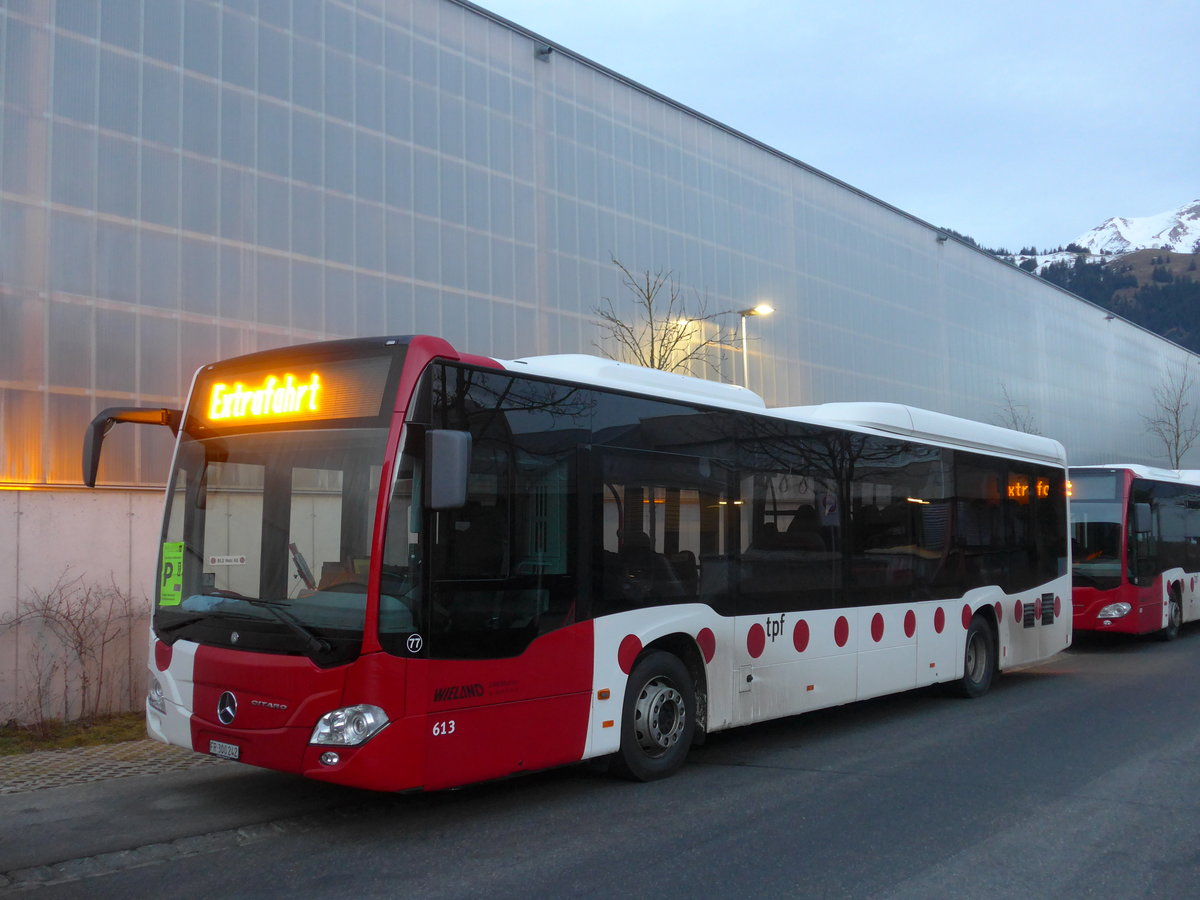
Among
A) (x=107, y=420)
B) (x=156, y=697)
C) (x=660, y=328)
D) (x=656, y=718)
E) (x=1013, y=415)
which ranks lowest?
(x=656, y=718)

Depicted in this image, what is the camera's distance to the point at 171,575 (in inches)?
293

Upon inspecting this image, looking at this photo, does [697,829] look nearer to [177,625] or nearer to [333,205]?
[177,625]

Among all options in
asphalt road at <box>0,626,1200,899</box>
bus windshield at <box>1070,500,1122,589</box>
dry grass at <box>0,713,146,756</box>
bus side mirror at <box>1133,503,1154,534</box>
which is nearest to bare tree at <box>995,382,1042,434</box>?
bus side mirror at <box>1133,503,1154,534</box>

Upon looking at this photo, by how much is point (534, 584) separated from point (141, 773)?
401 cm

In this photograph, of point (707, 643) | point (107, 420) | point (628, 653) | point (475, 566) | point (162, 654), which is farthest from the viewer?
point (707, 643)

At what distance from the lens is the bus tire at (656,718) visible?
26.4 feet

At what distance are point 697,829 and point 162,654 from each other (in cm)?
362

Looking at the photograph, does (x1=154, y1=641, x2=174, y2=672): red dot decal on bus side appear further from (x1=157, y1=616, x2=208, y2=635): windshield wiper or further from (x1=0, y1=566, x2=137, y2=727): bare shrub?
(x1=0, y1=566, x2=137, y2=727): bare shrub

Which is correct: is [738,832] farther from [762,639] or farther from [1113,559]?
[1113,559]

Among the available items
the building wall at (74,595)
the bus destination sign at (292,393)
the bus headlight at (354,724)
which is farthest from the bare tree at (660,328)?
the bus headlight at (354,724)

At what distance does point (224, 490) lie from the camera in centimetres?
734

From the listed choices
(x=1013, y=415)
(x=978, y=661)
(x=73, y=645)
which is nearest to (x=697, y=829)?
(x=978, y=661)

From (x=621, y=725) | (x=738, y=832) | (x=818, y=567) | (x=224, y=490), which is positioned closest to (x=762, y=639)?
(x=818, y=567)

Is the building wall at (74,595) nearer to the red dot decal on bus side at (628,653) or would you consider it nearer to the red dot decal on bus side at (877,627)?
the red dot decal on bus side at (628,653)
